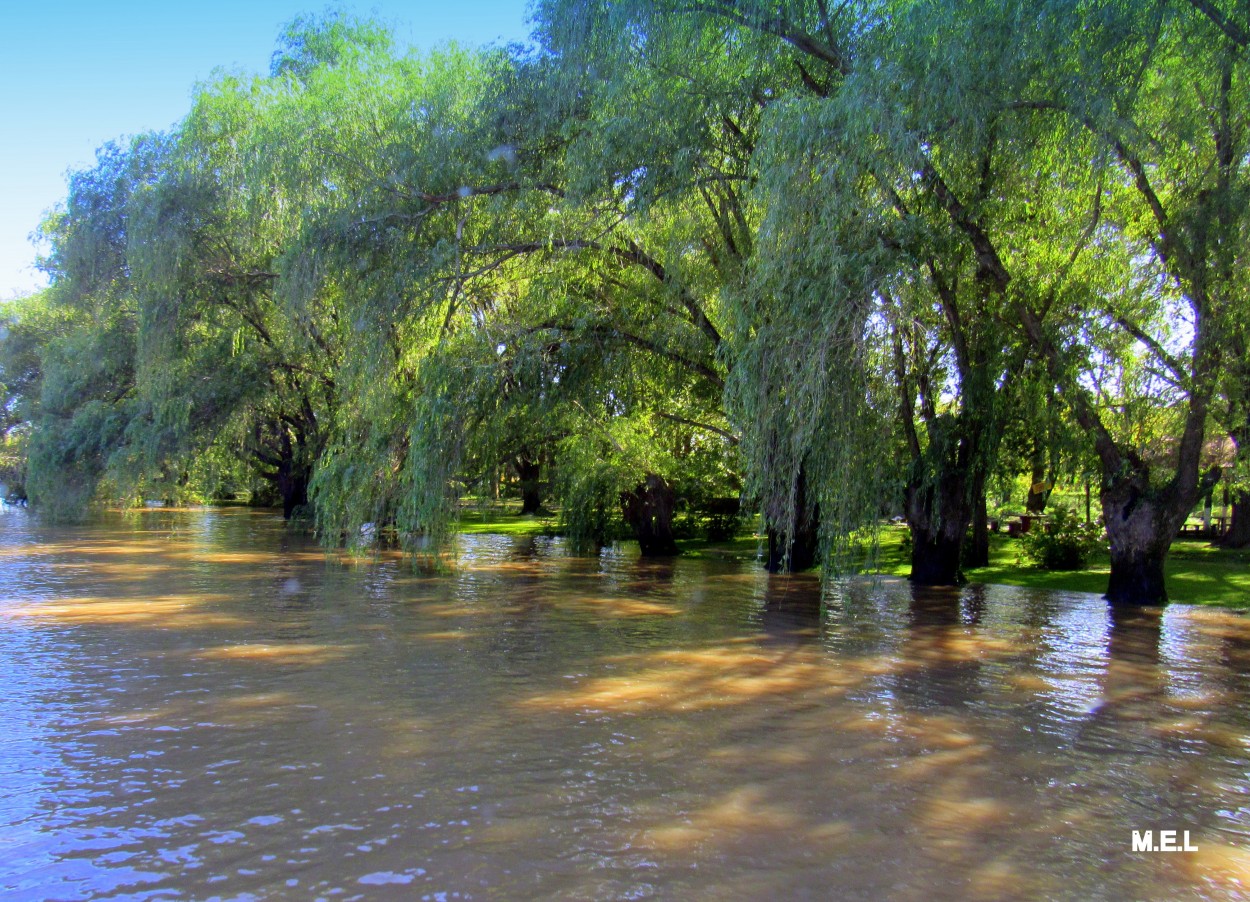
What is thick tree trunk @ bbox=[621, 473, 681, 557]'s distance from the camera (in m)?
24.0

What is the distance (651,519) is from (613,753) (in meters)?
17.0

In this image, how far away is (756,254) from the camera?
472 inches

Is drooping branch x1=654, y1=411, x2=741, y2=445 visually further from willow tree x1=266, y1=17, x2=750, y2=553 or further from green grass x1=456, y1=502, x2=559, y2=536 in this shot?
green grass x1=456, y1=502, x2=559, y2=536

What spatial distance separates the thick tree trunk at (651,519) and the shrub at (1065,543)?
8.59 meters

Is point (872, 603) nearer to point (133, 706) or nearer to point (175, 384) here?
point (133, 706)

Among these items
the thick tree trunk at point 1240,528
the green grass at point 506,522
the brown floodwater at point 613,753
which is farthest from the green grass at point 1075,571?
the green grass at point 506,522

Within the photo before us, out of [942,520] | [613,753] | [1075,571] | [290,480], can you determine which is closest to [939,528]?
[942,520]

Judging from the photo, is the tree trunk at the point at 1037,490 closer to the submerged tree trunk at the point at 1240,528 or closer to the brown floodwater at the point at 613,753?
the brown floodwater at the point at 613,753

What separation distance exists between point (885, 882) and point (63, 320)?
37.8 meters

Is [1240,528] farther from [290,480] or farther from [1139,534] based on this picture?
[290,480]

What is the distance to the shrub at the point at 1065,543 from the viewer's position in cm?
1978

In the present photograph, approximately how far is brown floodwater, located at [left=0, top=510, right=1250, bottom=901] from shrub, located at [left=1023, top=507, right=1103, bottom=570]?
17.2ft

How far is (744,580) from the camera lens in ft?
63.3

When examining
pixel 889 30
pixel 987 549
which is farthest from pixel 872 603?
pixel 889 30
